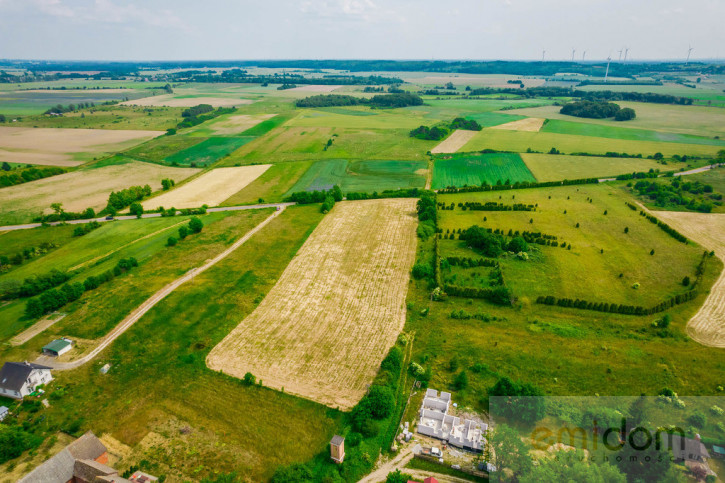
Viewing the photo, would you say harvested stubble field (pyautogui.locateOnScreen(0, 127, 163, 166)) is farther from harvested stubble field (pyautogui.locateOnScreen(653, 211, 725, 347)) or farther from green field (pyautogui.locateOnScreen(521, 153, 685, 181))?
harvested stubble field (pyautogui.locateOnScreen(653, 211, 725, 347))

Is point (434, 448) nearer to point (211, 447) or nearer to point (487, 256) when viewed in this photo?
point (211, 447)

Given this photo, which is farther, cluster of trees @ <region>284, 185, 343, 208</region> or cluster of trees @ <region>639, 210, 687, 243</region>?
cluster of trees @ <region>284, 185, 343, 208</region>

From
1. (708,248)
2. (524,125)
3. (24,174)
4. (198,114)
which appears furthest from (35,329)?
(524,125)

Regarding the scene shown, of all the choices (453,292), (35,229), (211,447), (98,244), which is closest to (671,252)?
(453,292)

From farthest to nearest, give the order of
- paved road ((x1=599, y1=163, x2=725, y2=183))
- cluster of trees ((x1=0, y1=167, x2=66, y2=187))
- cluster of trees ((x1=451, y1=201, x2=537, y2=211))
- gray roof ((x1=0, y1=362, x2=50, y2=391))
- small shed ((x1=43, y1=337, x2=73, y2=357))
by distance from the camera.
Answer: paved road ((x1=599, y1=163, x2=725, y2=183)), cluster of trees ((x1=0, y1=167, x2=66, y2=187)), cluster of trees ((x1=451, y1=201, x2=537, y2=211)), small shed ((x1=43, y1=337, x2=73, y2=357)), gray roof ((x1=0, y1=362, x2=50, y2=391))

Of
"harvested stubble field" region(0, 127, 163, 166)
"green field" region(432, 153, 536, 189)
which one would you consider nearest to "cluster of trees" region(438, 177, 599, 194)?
"green field" region(432, 153, 536, 189)

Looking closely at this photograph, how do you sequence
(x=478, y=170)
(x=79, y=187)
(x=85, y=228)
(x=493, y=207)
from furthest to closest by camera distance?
1. (x=478, y=170)
2. (x=79, y=187)
3. (x=493, y=207)
4. (x=85, y=228)

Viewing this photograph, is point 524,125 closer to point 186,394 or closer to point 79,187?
point 79,187

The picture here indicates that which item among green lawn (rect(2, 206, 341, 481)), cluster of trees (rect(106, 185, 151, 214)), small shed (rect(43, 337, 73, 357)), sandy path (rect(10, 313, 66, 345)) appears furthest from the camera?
cluster of trees (rect(106, 185, 151, 214))
